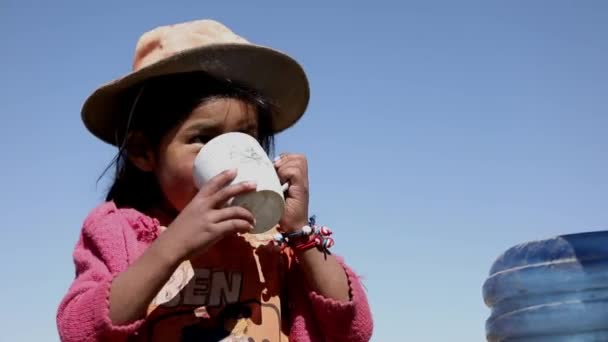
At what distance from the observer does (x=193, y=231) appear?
2.56 m

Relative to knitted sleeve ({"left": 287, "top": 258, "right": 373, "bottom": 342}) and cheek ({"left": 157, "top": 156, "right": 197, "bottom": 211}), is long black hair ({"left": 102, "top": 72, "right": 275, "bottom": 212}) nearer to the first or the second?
cheek ({"left": 157, "top": 156, "right": 197, "bottom": 211})

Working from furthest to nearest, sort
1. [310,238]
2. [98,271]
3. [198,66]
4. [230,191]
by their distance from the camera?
[198,66]
[310,238]
[98,271]
[230,191]

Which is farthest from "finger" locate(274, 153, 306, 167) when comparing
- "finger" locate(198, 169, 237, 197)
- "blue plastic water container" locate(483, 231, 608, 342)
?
"blue plastic water container" locate(483, 231, 608, 342)

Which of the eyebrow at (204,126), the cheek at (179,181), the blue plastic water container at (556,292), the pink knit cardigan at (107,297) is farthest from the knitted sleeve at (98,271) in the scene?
the blue plastic water container at (556,292)

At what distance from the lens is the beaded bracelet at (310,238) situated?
2.85 meters

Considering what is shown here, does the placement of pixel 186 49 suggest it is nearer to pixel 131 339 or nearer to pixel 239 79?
pixel 239 79

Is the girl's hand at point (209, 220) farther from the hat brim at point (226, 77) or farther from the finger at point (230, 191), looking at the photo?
the hat brim at point (226, 77)

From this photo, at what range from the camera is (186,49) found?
118 inches

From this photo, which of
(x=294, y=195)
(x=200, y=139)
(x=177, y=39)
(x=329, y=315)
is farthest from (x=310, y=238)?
(x=177, y=39)

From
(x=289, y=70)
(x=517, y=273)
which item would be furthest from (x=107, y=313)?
(x=517, y=273)

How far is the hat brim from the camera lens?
3.02 meters

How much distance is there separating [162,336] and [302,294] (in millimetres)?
549

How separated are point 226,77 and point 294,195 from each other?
585 millimetres

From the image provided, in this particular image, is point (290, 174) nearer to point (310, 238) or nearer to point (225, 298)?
point (310, 238)
